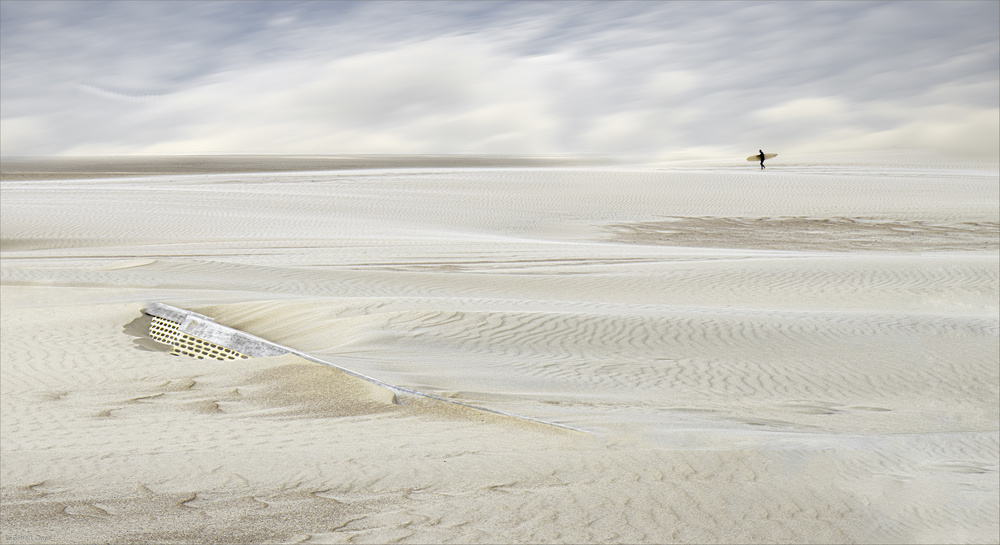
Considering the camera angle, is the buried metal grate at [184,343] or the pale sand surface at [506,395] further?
the buried metal grate at [184,343]

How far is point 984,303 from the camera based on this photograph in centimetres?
1252

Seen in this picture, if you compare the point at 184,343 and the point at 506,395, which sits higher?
the point at 184,343

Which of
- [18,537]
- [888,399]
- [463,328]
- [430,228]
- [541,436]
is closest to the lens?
[18,537]

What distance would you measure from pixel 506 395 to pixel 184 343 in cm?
403

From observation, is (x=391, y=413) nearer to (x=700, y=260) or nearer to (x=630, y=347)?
(x=630, y=347)

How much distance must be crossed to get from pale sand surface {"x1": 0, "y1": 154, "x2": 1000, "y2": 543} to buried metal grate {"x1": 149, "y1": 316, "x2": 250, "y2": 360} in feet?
1.00

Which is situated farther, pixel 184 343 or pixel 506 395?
pixel 184 343

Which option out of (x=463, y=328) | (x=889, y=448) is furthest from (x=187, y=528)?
(x=463, y=328)

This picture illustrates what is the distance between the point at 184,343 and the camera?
30.4 feet

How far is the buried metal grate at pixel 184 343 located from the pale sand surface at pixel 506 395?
0.30 m

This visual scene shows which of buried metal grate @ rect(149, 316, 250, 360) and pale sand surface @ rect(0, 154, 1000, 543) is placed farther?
buried metal grate @ rect(149, 316, 250, 360)

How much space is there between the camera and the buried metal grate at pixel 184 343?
872 cm

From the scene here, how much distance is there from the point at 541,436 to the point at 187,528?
7.82 ft

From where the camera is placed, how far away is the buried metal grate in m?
8.72
